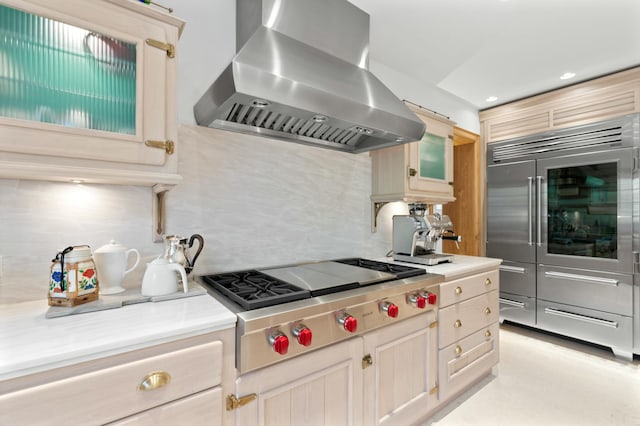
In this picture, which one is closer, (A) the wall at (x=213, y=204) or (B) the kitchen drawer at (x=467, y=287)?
(A) the wall at (x=213, y=204)

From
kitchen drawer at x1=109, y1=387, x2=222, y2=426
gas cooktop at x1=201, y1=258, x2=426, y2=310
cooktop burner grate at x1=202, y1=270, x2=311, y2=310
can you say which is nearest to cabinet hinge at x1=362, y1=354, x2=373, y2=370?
gas cooktop at x1=201, y1=258, x2=426, y2=310

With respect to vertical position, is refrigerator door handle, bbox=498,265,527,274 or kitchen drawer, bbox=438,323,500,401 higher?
refrigerator door handle, bbox=498,265,527,274

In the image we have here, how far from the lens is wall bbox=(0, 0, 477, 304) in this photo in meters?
1.17

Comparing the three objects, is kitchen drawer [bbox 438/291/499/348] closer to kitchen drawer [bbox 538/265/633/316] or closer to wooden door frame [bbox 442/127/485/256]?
kitchen drawer [bbox 538/265/633/316]

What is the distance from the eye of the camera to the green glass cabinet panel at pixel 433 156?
227 cm

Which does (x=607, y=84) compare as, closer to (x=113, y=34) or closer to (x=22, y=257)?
(x=113, y=34)

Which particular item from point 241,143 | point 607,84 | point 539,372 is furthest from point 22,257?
point 607,84

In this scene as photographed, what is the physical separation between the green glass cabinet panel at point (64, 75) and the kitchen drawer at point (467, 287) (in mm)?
1776

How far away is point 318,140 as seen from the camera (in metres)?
1.95

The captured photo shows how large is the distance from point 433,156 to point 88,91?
7.03 ft

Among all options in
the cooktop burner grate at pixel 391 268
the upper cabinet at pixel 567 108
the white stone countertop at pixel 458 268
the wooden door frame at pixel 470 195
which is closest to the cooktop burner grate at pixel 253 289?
the cooktop burner grate at pixel 391 268

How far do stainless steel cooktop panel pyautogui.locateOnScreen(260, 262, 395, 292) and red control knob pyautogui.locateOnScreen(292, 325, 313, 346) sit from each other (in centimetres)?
19

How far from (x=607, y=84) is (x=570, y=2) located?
4.56ft

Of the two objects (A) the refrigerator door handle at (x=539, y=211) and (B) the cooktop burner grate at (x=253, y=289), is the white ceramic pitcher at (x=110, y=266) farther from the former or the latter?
(A) the refrigerator door handle at (x=539, y=211)
